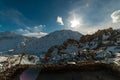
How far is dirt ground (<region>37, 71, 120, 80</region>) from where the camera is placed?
6871mm

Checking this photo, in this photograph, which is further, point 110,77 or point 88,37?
point 88,37

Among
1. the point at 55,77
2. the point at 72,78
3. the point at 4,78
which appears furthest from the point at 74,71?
the point at 4,78

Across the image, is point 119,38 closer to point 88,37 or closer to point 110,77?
point 88,37

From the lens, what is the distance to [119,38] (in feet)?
65.7

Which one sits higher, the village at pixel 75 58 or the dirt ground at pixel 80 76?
the village at pixel 75 58

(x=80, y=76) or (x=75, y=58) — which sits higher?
(x=75, y=58)

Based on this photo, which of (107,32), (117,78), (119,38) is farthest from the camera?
(119,38)

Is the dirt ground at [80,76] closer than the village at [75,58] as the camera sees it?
Yes

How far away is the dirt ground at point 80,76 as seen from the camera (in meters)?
6.87

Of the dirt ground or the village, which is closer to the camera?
the dirt ground

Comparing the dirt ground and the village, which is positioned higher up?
the village

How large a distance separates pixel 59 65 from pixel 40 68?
70 cm

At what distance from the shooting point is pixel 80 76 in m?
6.90

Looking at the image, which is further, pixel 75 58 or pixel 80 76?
pixel 75 58
